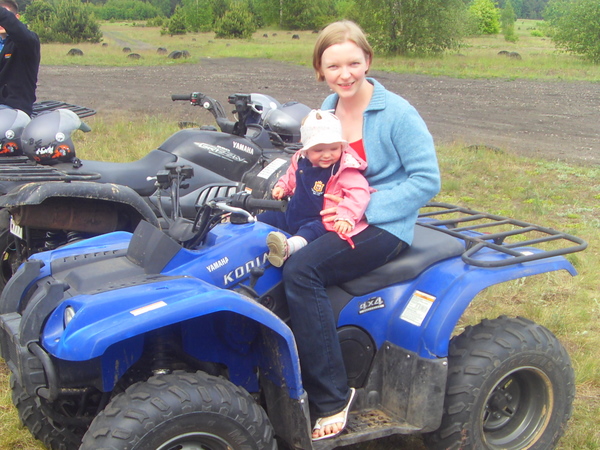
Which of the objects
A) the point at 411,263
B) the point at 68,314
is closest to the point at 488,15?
A: the point at 411,263

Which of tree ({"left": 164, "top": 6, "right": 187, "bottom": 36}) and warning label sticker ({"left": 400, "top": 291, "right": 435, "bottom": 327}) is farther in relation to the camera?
tree ({"left": 164, "top": 6, "right": 187, "bottom": 36})

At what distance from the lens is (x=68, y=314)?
2.51 m

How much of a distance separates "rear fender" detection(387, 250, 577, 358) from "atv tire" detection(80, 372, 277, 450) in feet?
2.61

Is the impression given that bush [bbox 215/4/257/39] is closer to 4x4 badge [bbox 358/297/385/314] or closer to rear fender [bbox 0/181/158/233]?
rear fender [bbox 0/181/158/233]

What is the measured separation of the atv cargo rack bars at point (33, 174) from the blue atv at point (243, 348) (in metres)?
1.25

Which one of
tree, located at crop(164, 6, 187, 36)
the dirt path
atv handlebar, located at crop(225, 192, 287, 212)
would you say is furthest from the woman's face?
tree, located at crop(164, 6, 187, 36)

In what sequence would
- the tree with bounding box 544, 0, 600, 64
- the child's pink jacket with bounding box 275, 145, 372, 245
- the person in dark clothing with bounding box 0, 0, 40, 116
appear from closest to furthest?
the child's pink jacket with bounding box 275, 145, 372, 245 → the person in dark clothing with bounding box 0, 0, 40, 116 → the tree with bounding box 544, 0, 600, 64

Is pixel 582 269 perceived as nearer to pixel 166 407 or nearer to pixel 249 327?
pixel 249 327

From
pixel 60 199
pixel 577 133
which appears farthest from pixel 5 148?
pixel 577 133

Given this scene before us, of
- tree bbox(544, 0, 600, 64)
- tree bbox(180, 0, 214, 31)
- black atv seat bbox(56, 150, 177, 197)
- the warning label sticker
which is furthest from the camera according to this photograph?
tree bbox(180, 0, 214, 31)

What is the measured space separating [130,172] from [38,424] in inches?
106

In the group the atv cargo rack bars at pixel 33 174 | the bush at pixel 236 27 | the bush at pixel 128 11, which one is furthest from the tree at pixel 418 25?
the bush at pixel 128 11

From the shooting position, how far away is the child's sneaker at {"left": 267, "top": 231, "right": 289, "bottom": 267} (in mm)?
2811

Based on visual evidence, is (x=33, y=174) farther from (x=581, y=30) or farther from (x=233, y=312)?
(x=581, y=30)
